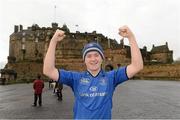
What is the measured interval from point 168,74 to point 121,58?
1405 cm

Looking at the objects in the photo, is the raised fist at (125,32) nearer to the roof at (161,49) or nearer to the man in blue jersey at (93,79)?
the man in blue jersey at (93,79)

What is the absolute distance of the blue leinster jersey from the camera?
4180mm

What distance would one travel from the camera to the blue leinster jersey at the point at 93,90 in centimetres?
418

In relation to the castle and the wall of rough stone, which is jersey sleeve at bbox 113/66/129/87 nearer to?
the wall of rough stone

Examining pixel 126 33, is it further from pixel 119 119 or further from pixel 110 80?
pixel 119 119

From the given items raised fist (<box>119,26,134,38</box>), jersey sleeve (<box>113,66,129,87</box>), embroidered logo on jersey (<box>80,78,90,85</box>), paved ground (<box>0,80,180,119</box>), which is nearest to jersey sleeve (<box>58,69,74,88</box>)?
embroidered logo on jersey (<box>80,78,90,85</box>)

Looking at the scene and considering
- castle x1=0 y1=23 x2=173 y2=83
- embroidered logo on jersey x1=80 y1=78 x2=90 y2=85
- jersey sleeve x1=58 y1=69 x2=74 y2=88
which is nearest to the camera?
embroidered logo on jersey x1=80 y1=78 x2=90 y2=85

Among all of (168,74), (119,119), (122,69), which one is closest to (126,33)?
(122,69)

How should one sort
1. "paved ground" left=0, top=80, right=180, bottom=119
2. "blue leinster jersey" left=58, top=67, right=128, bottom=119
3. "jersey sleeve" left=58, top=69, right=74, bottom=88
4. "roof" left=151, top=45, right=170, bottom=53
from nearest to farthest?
"blue leinster jersey" left=58, top=67, right=128, bottom=119 → "jersey sleeve" left=58, top=69, right=74, bottom=88 → "paved ground" left=0, top=80, right=180, bottom=119 → "roof" left=151, top=45, right=170, bottom=53

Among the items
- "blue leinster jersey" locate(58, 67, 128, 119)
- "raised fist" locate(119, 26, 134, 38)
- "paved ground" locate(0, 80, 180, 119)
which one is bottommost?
"paved ground" locate(0, 80, 180, 119)

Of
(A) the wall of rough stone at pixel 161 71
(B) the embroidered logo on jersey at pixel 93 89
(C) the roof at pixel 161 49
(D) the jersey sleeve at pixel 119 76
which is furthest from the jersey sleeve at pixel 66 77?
(C) the roof at pixel 161 49

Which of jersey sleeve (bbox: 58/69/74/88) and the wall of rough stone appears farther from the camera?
the wall of rough stone

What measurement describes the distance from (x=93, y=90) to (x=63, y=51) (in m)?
94.7

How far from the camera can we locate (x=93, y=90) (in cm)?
425
